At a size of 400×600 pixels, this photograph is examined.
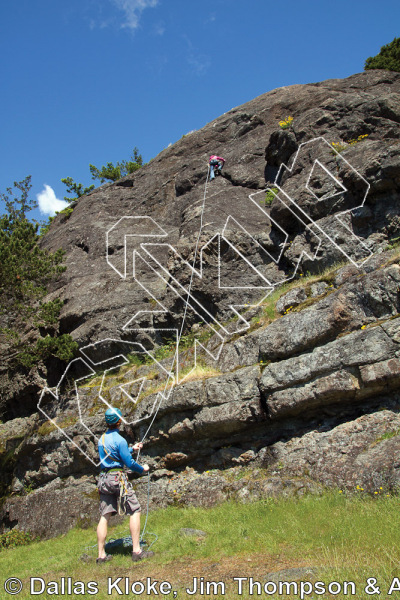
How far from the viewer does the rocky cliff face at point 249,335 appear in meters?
8.31

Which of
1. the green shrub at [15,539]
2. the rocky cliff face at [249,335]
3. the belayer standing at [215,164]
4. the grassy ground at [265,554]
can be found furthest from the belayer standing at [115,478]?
the belayer standing at [215,164]

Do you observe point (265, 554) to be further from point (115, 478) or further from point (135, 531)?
point (115, 478)

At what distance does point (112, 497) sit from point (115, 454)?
665 millimetres

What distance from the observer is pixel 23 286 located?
51.0 feet

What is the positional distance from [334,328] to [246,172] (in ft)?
44.6

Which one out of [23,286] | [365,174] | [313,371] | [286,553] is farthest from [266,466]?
[23,286]

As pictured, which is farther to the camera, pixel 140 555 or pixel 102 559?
pixel 102 559

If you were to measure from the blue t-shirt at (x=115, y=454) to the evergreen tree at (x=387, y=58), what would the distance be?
24.5m

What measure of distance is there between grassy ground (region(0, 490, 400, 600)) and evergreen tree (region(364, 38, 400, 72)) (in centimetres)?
2403

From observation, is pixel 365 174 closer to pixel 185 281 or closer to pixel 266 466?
pixel 185 281

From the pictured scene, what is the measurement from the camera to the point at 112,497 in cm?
649
